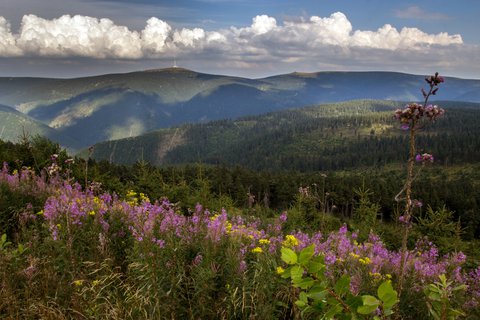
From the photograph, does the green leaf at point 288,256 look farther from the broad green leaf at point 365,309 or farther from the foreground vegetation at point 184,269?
the foreground vegetation at point 184,269

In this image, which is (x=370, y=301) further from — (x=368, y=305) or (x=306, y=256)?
(x=306, y=256)

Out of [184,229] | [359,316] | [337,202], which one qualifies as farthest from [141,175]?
[337,202]

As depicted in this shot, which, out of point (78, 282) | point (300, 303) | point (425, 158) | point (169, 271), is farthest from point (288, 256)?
point (78, 282)

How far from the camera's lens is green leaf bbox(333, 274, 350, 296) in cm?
167

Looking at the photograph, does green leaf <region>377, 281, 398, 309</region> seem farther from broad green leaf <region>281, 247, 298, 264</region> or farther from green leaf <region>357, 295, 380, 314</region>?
broad green leaf <region>281, 247, 298, 264</region>

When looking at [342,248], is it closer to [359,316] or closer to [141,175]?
[359,316]

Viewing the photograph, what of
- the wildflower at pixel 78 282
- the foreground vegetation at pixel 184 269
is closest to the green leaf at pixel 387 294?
the foreground vegetation at pixel 184 269

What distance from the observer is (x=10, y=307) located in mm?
4168

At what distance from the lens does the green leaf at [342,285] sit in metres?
1.67

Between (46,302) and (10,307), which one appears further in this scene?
(46,302)

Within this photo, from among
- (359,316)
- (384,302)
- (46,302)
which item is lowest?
(46,302)

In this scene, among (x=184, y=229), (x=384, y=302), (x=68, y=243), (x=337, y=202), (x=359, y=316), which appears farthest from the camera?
(x=337, y=202)

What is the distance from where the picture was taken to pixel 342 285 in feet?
5.58

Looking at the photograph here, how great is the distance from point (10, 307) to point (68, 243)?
1.21m
